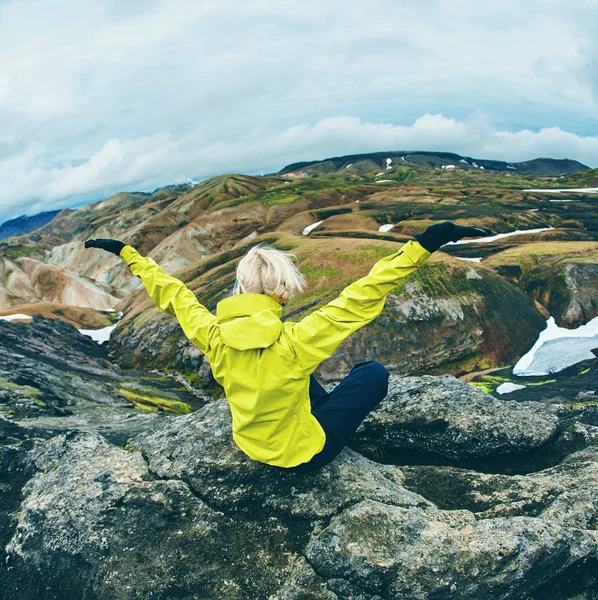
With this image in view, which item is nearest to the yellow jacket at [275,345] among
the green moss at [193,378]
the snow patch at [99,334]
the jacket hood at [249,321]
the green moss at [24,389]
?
the jacket hood at [249,321]

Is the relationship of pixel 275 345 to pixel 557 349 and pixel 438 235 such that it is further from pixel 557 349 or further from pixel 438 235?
pixel 557 349

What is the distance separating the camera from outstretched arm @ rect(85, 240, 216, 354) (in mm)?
6449

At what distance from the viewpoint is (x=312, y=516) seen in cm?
694

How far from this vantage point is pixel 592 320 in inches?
1421

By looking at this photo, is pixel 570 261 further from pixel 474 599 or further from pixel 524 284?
pixel 474 599

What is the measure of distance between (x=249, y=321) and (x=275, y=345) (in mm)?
412

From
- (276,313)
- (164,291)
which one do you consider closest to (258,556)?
(276,313)

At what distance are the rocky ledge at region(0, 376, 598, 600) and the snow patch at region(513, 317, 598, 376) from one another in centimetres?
2238

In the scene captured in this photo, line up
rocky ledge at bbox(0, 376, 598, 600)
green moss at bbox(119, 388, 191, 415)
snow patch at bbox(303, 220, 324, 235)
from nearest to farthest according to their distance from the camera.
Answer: rocky ledge at bbox(0, 376, 598, 600) < green moss at bbox(119, 388, 191, 415) < snow patch at bbox(303, 220, 324, 235)

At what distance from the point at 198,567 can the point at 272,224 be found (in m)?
96.0

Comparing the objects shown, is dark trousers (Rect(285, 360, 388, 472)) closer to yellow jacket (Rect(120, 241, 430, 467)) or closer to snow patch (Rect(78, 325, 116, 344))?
yellow jacket (Rect(120, 241, 430, 467))

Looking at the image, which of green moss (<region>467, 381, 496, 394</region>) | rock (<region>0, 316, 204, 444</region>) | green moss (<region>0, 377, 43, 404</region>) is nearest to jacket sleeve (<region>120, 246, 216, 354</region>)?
rock (<region>0, 316, 204, 444</region>)

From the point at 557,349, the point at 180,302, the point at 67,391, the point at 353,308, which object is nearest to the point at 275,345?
the point at 353,308

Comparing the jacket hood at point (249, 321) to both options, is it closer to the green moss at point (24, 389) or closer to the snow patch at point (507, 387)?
the green moss at point (24, 389)
